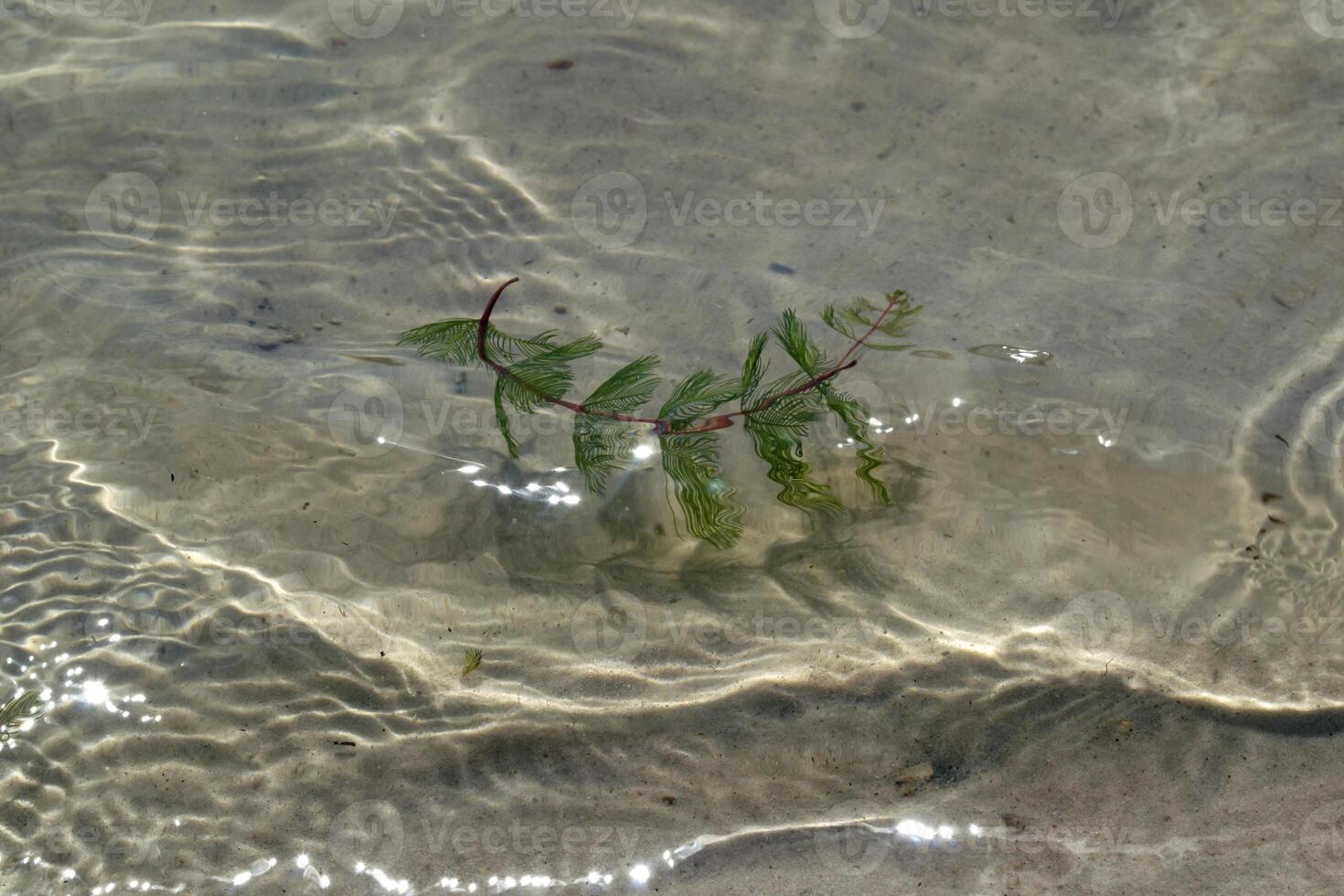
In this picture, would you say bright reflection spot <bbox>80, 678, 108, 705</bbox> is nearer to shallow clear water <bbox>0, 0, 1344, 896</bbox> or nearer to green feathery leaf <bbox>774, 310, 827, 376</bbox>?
shallow clear water <bbox>0, 0, 1344, 896</bbox>

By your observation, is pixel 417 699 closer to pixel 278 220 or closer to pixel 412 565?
pixel 412 565

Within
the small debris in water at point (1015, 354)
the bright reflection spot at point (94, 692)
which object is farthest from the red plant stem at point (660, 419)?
the bright reflection spot at point (94, 692)

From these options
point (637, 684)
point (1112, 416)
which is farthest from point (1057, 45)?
point (637, 684)

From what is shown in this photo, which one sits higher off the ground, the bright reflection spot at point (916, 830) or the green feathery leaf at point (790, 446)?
the green feathery leaf at point (790, 446)

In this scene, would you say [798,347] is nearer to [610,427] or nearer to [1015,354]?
[610,427]

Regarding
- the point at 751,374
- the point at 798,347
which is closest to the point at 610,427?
the point at 751,374

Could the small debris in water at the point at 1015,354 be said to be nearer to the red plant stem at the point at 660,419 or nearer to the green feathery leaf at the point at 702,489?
the red plant stem at the point at 660,419
